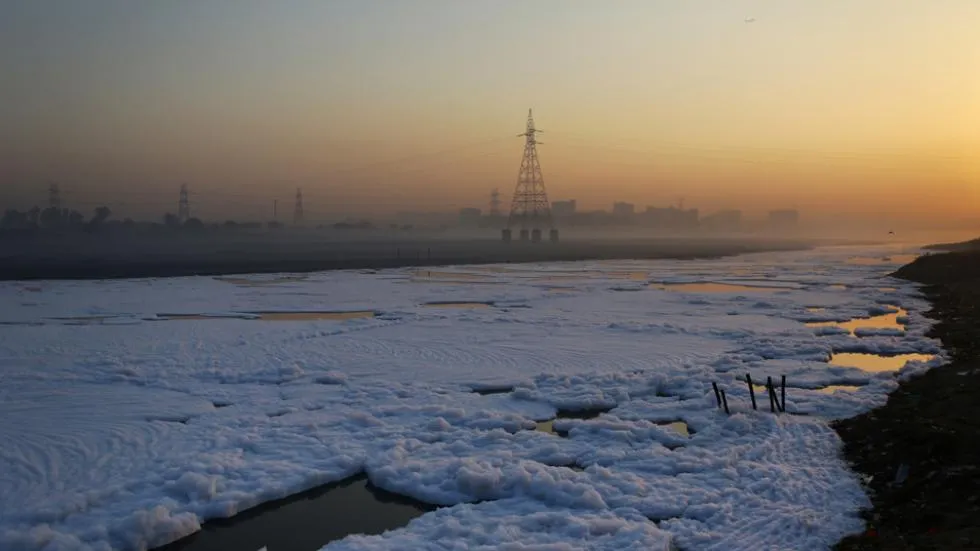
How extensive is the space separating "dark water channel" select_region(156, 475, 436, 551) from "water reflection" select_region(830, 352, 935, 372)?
34.0 feet

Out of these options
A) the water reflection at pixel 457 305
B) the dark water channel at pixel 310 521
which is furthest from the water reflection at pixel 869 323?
the dark water channel at pixel 310 521

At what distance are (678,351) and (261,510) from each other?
1059 centimetres

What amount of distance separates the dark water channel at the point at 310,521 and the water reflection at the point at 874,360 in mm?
10352

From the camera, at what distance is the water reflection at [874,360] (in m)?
13.8

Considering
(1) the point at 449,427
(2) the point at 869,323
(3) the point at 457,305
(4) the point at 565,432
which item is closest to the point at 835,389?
(4) the point at 565,432

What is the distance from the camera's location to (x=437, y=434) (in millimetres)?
9070

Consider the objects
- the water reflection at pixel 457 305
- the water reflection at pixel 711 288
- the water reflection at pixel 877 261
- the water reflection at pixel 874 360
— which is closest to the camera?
the water reflection at pixel 874 360

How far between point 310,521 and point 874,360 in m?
12.6

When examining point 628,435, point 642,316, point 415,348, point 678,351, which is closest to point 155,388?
point 415,348

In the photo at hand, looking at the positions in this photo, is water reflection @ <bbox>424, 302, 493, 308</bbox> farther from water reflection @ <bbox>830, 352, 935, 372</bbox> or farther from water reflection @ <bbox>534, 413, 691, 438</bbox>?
water reflection @ <bbox>534, 413, 691, 438</bbox>

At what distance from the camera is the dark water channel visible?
6.15m

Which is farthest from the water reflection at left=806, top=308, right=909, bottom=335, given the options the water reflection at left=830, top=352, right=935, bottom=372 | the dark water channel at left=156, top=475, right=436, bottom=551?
the dark water channel at left=156, top=475, right=436, bottom=551

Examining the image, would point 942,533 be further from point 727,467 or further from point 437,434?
point 437,434

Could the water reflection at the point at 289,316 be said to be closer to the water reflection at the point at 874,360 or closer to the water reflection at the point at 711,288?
the water reflection at the point at 874,360
